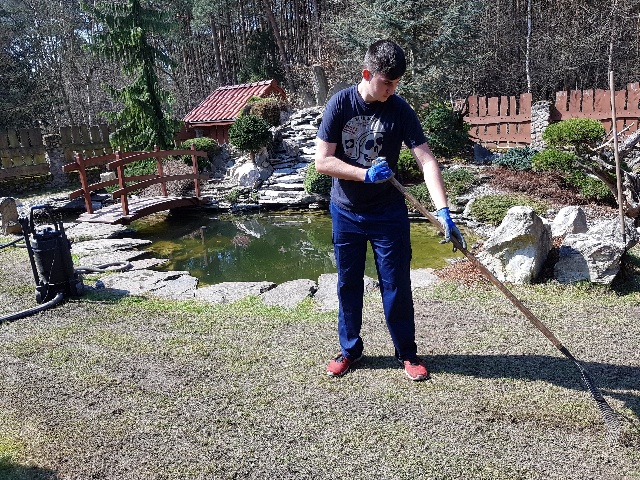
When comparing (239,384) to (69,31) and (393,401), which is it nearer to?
(393,401)

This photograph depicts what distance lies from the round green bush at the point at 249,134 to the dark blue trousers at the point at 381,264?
377 inches

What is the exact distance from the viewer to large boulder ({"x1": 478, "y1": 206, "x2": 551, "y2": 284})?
493 centimetres

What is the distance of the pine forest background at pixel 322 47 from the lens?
14055mm

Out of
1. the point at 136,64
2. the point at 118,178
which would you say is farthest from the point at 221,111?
the point at 118,178

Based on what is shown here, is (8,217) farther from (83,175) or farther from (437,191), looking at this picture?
(437,191)

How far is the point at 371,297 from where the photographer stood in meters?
4.92

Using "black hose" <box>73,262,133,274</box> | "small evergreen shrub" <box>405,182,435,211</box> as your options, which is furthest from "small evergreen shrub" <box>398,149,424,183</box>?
"black hose" <box>73,262,133,274</box>

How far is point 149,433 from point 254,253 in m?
5.54

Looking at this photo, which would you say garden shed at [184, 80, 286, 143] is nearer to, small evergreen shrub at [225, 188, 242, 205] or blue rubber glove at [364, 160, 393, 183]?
small evergreen shrub at [225, 188, 242, 205]

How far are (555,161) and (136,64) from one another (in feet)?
35.5

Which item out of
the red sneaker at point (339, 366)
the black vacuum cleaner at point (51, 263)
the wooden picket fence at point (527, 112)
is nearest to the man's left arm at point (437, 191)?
the red sneaker at point (339, 366)

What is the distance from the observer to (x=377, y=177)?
274 cm

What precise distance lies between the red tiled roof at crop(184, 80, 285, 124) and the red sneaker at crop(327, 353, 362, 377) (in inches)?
511

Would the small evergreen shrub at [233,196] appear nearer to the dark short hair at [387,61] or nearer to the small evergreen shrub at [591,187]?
the small evergreen shrub at [591,187]
